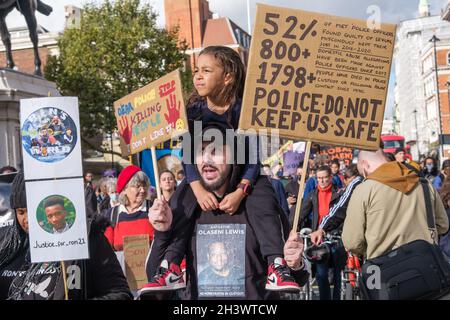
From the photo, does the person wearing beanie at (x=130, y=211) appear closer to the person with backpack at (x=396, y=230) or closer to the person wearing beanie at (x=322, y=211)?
the person with backpack at (x=396, y=230)

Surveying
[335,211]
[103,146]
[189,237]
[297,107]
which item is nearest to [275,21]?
[297,107]

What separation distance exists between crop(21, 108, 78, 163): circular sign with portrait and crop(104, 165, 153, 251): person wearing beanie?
2.29 metres

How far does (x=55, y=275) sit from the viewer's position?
4.61m

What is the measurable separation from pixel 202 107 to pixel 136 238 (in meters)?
2.57

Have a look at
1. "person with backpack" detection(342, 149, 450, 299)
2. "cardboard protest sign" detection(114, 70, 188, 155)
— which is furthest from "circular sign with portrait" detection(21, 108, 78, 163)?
"person with backpack" detection(342, 149, 450, 299)

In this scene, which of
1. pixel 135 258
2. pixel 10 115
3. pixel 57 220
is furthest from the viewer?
pixel 10 115

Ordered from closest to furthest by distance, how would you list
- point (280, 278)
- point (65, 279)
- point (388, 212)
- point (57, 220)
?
point (280, 278) → point (65, 279) → point (57, 220) → point (388, 212)

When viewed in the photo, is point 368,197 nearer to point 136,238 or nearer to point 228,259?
point 228,259

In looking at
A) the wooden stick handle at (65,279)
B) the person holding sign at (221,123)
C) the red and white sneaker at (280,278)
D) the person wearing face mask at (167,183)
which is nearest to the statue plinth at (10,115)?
the person wearing face mask at (167,183)

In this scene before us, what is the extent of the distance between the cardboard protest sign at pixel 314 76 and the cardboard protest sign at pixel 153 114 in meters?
0.51

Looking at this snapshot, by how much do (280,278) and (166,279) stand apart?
2.04 feet

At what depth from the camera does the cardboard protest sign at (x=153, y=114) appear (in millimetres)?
4594

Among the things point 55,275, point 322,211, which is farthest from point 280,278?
point 322,211

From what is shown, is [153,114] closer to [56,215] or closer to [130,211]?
A: [56,215]
